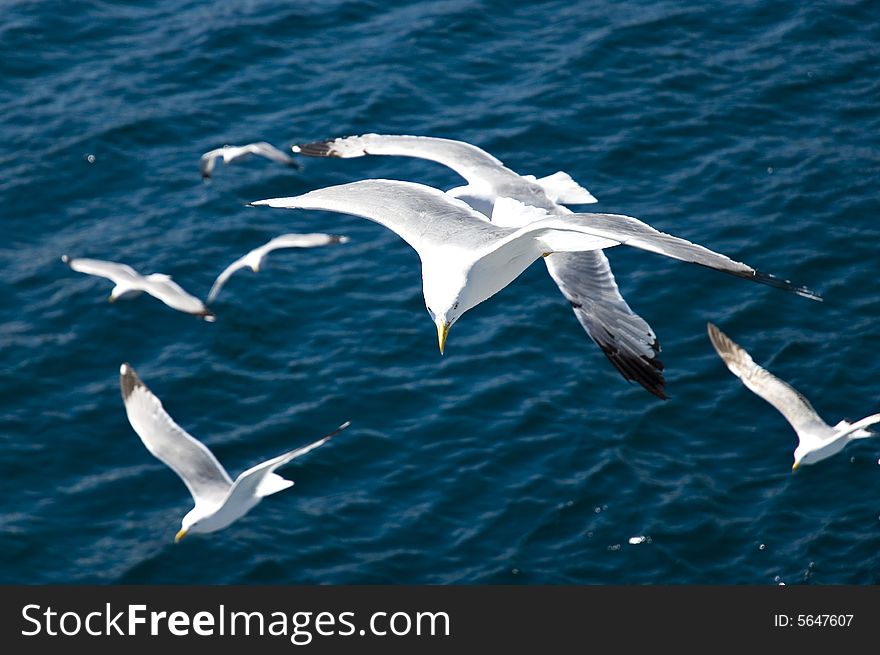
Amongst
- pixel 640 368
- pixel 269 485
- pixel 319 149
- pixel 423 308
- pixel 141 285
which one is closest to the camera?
pixel 640 368

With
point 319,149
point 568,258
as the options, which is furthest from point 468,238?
point 319,149

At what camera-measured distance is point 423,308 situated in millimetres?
22125

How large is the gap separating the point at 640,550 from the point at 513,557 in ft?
5.13

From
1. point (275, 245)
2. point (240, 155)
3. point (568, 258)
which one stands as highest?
point (240, 155)

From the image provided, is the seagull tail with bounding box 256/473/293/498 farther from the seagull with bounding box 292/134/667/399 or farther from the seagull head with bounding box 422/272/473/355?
the seagull head with bounding box 422/272/473/355

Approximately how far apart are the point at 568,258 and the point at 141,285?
758 cm

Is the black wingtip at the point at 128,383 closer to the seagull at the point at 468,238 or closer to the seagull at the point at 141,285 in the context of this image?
the seagull at the point at 141,285

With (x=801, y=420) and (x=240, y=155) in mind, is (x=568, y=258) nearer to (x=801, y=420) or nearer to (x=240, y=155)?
(x=801, y=420)

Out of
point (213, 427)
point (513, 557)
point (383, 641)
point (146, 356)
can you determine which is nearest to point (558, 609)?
point (513, 557)

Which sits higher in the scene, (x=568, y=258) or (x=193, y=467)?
(x=568, y=258)

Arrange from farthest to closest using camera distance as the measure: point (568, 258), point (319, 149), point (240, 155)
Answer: point (240, 155) < point (319, 149) < point (568, 258)

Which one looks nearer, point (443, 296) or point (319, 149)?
point (443, 296)

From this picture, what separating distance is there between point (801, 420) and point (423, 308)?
19.8ft

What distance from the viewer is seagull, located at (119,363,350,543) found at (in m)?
17.4
